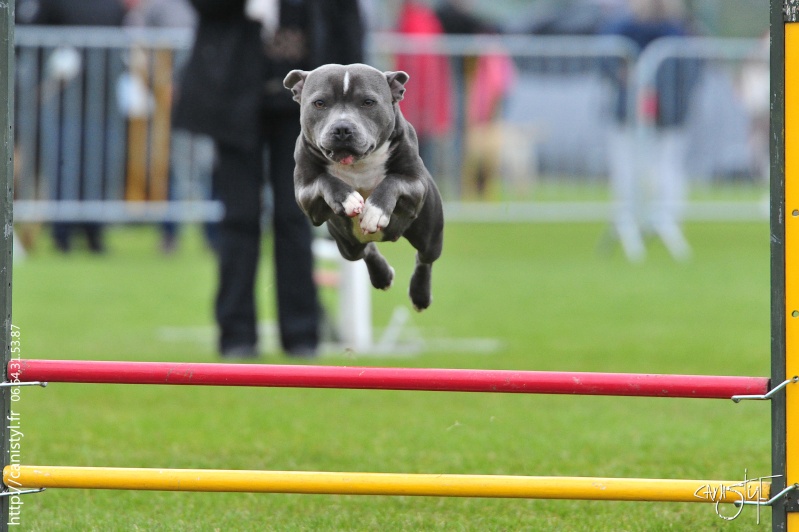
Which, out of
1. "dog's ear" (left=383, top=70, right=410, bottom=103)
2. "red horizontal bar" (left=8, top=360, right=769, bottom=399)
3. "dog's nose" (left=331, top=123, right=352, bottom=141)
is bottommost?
"red horizontal bar" (left=8, top=360, right=769, bottom=399)

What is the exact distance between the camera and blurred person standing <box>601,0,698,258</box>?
12609mm

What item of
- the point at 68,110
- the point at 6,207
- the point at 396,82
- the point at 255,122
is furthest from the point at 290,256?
the point at 68,110

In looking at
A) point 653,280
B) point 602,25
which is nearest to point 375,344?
point 653,280

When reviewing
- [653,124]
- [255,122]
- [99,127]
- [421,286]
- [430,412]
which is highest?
[653,124]

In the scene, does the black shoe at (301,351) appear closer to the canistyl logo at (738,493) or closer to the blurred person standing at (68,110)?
the canistyl logo at (738,493)

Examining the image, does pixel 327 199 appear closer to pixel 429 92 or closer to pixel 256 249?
pixel 256 249

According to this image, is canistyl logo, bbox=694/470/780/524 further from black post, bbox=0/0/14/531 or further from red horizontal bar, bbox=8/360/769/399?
black post, bbox=0/0/14/531

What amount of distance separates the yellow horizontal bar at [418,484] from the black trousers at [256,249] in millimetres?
3549

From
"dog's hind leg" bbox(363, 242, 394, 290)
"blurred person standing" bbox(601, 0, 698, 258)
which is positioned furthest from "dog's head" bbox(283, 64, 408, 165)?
"blurred person standing" bbox(601, 0, 698, 258)

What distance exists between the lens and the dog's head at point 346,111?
8.82 feet

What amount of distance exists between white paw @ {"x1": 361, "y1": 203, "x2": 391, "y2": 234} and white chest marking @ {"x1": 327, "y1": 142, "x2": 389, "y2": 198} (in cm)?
16

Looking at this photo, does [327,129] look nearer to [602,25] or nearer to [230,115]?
[230,115]

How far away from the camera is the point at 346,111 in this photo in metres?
2.71

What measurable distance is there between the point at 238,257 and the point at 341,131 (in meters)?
4.07
